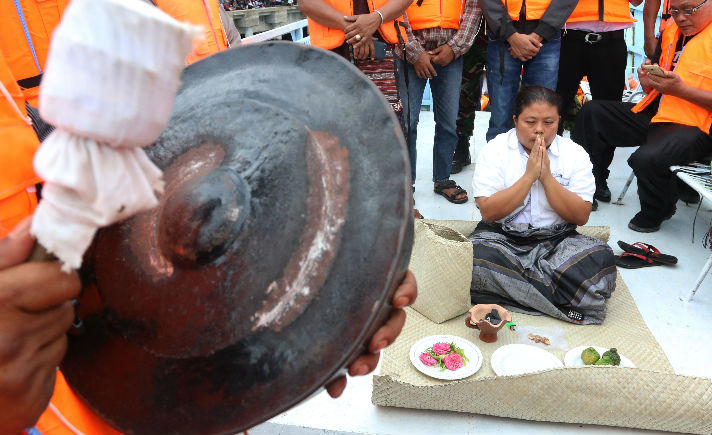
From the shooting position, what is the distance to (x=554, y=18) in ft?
11.6

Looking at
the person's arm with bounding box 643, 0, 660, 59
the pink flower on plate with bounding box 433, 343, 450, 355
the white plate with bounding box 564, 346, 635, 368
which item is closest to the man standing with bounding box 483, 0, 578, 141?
the person's arm with bounding box 643, 0, 660, 59

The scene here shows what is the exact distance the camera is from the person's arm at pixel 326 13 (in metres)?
3.21

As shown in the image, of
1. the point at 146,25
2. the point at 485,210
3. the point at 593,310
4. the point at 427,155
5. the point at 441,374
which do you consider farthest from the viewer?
the point at 427,155

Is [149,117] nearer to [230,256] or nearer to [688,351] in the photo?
[230,256]

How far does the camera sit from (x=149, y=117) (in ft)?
1.83

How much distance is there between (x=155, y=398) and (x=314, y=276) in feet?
1.09

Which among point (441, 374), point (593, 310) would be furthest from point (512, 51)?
point (441, 374)

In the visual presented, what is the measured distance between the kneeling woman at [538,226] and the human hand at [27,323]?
239 centimetres

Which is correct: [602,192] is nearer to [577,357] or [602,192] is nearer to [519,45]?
[519,45]

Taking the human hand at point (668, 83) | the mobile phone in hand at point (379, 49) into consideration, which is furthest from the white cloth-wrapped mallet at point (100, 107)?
the human hand at point (668, 83)

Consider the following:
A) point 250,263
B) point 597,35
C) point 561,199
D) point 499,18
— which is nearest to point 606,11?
point 597,35

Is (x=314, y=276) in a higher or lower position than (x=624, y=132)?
higher

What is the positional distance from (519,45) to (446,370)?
8.34 ft

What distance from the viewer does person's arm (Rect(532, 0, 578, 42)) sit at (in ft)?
11.6
